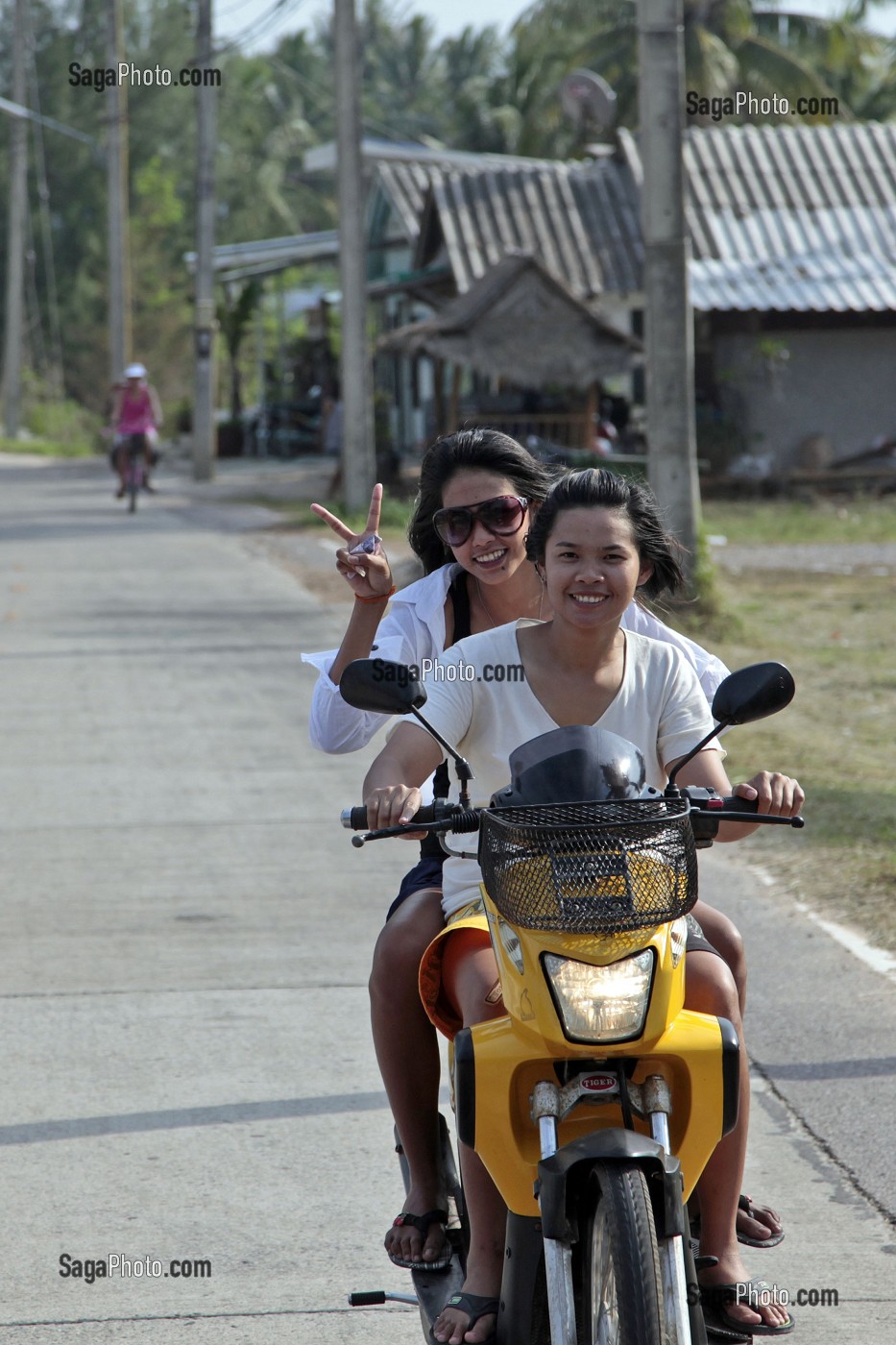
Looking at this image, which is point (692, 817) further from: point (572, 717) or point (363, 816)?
point (363, 816)

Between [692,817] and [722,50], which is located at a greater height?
[722,50]

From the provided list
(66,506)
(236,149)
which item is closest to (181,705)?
(66,506)

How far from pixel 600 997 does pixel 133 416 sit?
2103 cm

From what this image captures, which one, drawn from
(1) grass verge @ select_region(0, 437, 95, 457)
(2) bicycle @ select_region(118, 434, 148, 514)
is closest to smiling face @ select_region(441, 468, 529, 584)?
(2) bicycle @ select_region(118, 434, 148, 514)

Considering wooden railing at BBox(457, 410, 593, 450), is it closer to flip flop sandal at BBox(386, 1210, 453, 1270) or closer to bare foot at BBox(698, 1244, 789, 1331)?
flip flop sandal at BBox(386, 1210, 453, 1270)

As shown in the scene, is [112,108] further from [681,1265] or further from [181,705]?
[681,1265]

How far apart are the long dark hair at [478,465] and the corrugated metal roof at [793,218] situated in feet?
67.5

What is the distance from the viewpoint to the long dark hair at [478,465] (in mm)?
3693

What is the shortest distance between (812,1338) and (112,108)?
3344 cm

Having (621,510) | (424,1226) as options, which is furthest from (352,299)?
(424,1226)

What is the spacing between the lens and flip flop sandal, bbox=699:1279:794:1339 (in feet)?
9.37

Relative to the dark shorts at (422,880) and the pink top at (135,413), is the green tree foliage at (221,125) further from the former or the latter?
the dark shorts at (422,880)

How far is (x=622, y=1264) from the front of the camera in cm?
237

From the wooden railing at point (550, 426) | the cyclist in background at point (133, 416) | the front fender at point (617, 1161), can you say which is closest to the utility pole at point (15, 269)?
the cyclist in background at point (133, 416)
